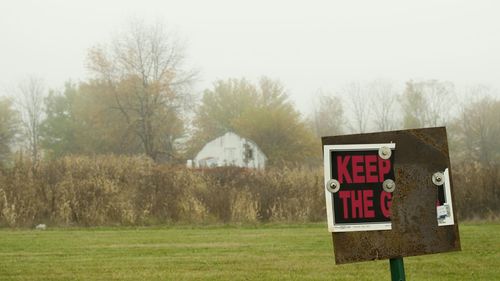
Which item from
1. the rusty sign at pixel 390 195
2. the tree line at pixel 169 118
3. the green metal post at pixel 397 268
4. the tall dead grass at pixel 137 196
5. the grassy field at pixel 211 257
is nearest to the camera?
the rusty sign at pixel 390 195

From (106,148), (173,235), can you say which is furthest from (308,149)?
(173,235)

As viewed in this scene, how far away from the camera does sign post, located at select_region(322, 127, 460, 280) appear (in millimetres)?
3197

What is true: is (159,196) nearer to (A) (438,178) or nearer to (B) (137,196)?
(B) (137,196)

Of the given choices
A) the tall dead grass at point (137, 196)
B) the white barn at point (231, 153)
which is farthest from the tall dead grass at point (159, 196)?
the white barn at point (231, 153)

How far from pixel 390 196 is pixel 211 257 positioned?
25.1 ft

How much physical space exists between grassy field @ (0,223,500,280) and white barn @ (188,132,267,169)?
44.7 meters

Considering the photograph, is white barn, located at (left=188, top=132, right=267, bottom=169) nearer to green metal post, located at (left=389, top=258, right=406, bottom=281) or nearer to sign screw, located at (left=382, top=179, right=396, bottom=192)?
green metal post, located at (left=389, top=258, right=406, bottom=281)

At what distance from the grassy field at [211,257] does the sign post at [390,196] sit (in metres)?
5.07

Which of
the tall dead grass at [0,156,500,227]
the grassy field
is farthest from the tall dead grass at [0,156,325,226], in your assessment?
the grassy field

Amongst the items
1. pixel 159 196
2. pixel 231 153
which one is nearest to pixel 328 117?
pixel 231 153

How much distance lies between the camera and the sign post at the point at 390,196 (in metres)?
3.20

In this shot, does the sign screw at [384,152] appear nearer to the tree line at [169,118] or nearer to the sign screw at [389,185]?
the sign screw at [389,185]

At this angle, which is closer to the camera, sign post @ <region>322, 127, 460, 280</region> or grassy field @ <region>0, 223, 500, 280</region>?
sign post @ <region>322, 127, 460, 280</region>

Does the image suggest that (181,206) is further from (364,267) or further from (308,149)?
(308,149)
